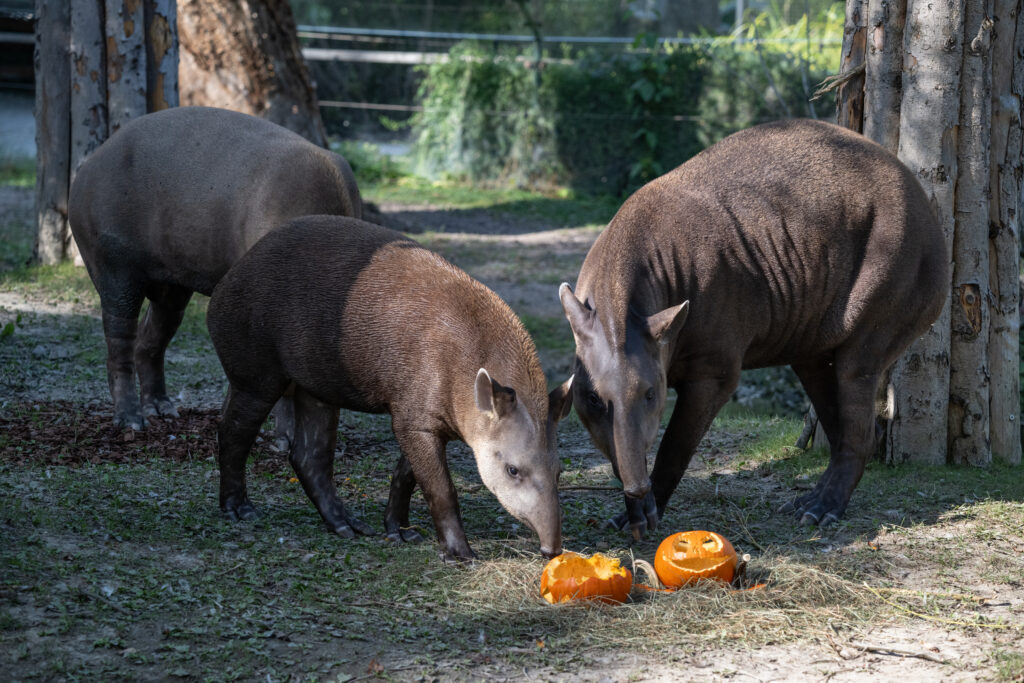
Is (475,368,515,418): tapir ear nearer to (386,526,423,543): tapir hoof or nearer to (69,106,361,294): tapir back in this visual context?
(386,526,423,543): tapir hoof

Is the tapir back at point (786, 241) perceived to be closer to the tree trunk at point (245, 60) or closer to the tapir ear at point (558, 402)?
the tapir ear at point (558, 402)

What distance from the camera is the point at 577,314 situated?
207 inches

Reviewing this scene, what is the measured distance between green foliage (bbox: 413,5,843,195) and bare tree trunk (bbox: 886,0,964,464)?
11024 millimetres

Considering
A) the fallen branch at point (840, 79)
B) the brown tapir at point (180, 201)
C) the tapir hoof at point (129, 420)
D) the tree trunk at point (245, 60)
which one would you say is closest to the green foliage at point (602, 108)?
the tree trunk at point (245, 60)

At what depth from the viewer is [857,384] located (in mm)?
6094

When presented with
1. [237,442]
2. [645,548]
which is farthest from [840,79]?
[237,442]

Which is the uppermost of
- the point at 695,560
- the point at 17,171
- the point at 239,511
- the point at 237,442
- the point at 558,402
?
the point at 558,402

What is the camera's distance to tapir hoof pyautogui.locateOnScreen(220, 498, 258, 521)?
18.1 ft

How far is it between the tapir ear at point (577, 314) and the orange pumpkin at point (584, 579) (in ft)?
3.55

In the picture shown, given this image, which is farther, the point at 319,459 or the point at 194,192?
the point at 194,192

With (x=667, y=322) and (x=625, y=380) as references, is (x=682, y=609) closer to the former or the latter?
(x=625, y=380)

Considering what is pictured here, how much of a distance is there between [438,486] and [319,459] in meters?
0.84

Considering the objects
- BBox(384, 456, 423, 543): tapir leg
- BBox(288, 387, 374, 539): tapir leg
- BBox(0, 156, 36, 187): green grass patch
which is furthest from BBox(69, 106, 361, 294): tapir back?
BBox(0, 156, 36, 187): green grass patch

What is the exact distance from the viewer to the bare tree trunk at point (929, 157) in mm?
6570
